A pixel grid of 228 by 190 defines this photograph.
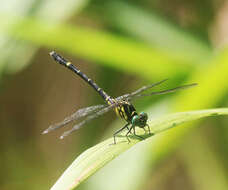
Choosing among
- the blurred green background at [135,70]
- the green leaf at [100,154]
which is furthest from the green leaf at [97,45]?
the green leaf at [100,154]

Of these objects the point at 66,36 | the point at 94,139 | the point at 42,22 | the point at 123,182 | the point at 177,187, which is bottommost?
the point at 177,187

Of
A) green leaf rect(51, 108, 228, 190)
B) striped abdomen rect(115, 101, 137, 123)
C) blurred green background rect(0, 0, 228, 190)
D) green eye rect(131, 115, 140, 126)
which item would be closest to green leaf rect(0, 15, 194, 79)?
blurred green background rect(0, 0, 228, 190)

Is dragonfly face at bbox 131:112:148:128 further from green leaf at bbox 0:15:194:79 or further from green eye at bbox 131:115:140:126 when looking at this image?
green leaf at bbox 0:15:194:79

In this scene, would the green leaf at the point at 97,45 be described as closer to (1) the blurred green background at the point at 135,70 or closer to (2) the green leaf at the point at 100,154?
(1) the blurred green background at the point at 135,70

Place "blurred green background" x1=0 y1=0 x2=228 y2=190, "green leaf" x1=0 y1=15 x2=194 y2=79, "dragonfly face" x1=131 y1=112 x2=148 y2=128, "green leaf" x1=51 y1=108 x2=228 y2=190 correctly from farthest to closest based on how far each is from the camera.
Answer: "green leaf" x1=0 y1=15 x2=194 y2=79, "blurred green background" x1=0 y1=0 x2=228 y2=190, "dragonfly face" x1=131 y1=112 x2=148 y2=128, "green leaf" x1=51 y1=108 x2=228 y2=190

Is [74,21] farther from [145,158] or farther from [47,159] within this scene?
[145,158]

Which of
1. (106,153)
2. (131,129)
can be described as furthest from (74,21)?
(106,153)
